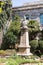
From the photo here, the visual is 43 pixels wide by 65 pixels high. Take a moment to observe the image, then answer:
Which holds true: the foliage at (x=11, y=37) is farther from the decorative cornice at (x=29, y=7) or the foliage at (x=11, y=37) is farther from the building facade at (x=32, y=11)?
the decorative cornice at (x=29, y=7)

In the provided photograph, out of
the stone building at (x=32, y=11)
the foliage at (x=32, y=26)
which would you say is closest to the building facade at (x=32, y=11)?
the stone building at (x=32, y=11)

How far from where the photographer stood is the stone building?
29.3 m

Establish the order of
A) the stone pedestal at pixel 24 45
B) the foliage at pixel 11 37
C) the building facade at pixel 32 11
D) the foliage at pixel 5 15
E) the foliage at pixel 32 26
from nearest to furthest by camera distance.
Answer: the stone pedestal at pixel 24 45 → the foliage at pixel 11 37 → the foliage at pixel 32 26 → the foliage at pixel 5 15 → the building facade at pixel 32 11

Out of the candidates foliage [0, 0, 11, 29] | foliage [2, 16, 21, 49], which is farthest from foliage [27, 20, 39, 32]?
foliage [0, 0, 11, 29]

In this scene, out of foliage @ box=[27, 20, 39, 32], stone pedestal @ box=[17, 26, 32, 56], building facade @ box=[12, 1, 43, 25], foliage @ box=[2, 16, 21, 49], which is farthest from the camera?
building facade @ box=[12, 1, 43, 25]

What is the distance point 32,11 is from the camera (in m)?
29.8

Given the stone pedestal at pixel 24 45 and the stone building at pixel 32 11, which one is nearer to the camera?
the stone pedestal at pixel 24 45

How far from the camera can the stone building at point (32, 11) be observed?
96.2ft

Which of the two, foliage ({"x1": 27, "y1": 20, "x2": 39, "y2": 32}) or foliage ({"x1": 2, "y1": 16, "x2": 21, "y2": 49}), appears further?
foliage ({"x1": 27, "y1": 20, "x2": 39, "y2": 32})

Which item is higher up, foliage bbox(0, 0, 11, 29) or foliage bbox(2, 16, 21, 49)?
foliage bbox(0, 0, 11, 29)

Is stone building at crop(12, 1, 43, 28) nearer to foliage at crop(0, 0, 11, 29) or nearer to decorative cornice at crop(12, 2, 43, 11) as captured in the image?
decorative cornice at crop(12, 2, 43, 11)

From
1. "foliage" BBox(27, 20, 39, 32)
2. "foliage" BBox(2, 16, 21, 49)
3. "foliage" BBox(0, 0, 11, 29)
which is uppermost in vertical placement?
"foliage" BBox(0, 0, 11, 29)

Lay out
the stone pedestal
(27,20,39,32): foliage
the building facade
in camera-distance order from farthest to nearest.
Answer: the building facade < (27,20,39,32): foliage < the stone pedestal

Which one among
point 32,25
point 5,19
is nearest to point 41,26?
point 32,25
